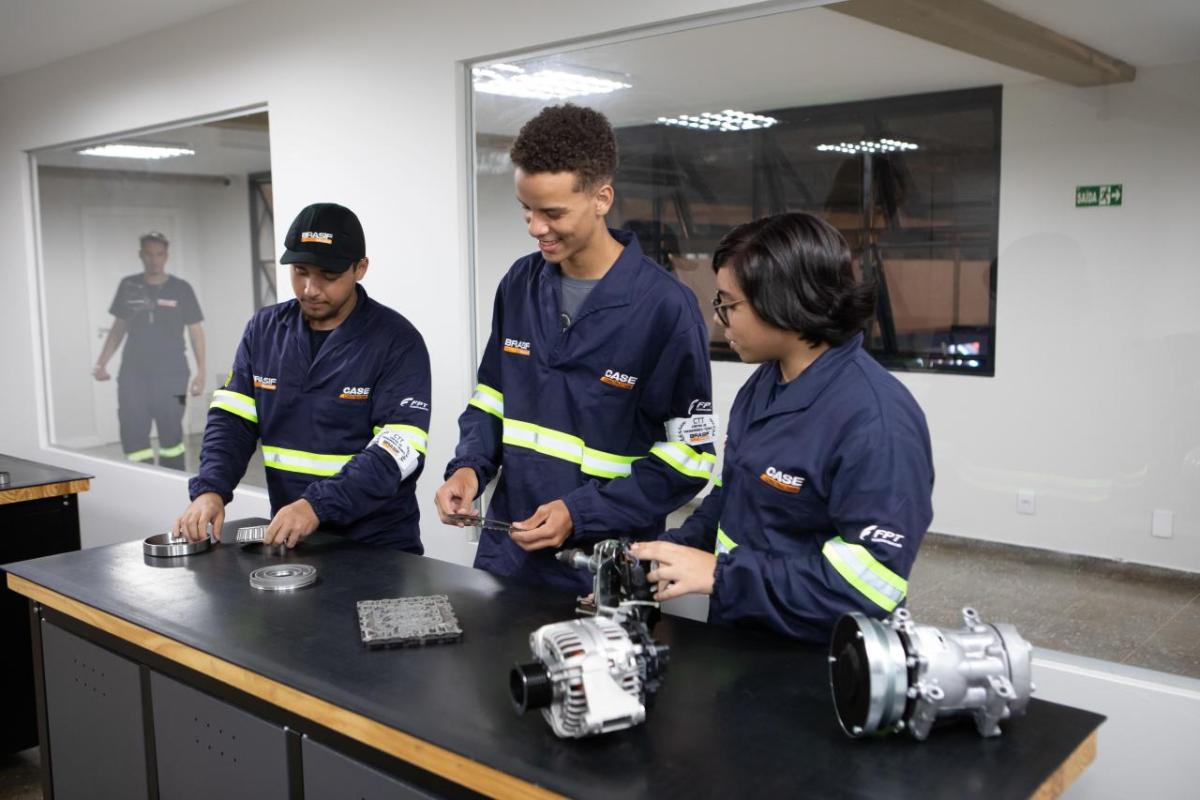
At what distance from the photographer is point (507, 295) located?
2.48 meters

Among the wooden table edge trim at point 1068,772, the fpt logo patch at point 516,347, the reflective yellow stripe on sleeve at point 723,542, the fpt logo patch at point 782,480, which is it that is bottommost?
the wooden table edge trim at point 1068,772

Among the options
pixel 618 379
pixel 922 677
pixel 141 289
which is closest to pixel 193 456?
pixel 141 289

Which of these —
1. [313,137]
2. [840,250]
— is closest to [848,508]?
[840,250]

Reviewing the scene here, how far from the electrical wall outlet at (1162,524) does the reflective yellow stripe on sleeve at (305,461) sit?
7.43ft

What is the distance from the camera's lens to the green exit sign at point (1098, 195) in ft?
9.71

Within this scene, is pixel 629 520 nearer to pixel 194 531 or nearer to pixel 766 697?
pixel 766 697

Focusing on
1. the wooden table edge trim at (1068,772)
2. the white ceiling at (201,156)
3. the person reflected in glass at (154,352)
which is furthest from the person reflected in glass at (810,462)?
the person reflected in glass at (154,352)

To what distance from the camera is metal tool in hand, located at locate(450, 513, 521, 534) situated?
2150 mm

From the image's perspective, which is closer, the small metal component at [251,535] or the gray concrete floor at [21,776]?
the small metal component at [251,535]

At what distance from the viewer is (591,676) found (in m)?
1.39

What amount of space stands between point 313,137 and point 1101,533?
350cm

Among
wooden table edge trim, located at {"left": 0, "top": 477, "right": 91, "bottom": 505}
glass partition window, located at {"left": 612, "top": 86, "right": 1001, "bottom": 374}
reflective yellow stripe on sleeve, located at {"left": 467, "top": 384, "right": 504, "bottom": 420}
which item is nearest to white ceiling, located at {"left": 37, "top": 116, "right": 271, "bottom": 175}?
wooden table edge trim, located at {"left": 0, "top": 477, "right": 91, "bottom": 505}

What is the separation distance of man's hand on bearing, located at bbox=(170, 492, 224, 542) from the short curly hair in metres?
1.17

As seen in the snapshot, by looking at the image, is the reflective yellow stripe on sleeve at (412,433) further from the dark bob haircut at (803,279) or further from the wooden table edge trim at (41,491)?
the wooden table edge trim at (41,491)
